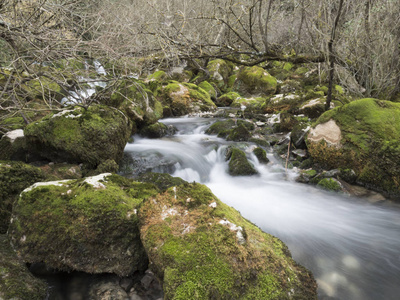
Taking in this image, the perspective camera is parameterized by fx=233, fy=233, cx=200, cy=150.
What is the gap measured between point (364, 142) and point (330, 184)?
3.69 ft

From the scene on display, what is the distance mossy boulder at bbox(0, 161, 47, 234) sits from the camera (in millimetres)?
2807

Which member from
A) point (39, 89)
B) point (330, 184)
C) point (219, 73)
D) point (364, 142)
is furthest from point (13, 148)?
point (219, 73)

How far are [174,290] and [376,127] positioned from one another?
5.20 meters

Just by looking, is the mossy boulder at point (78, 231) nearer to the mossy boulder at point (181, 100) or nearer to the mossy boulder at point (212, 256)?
the mossy boulder at point (212, 256)

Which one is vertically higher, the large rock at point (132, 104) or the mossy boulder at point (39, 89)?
the mossy boulder at point (39, 89)

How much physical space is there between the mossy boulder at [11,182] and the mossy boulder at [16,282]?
608 mm

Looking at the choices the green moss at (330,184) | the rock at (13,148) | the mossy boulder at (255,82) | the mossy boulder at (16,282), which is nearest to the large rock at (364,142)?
the green moss at (330,184)

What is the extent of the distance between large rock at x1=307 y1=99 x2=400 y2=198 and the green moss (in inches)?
21.5

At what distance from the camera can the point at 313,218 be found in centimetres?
416

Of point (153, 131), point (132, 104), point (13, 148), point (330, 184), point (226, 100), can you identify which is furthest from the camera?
point (226, 100)

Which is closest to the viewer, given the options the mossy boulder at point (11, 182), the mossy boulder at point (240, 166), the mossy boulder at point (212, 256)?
the mossy boulder at point (212, 256)

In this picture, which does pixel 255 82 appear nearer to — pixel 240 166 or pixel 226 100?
pixel 226 100

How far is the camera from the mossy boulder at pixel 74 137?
448cm

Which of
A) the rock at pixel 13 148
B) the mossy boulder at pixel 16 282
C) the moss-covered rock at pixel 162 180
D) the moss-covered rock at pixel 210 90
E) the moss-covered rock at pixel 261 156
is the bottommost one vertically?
the moss-covered rock at pixel 261 156
